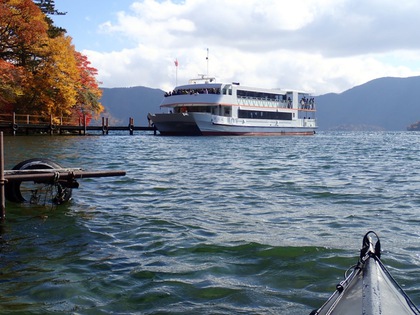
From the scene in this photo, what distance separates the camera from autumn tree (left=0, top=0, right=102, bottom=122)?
36.1 m

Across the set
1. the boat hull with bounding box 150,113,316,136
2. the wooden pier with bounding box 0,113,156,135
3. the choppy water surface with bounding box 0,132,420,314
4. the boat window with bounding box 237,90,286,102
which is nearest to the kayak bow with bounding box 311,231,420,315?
the choppy water surface with bounding box 0,132,420,314

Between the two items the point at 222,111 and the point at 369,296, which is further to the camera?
the point at 222,111

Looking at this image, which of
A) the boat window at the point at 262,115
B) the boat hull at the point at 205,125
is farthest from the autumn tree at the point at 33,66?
the boat window at the point at 262,115

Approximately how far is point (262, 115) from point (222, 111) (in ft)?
20.0

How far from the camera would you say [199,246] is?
22.9 feet

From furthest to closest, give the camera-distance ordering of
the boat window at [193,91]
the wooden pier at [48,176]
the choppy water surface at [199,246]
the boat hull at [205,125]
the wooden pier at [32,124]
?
the boat window at [193,91] < the boat hull at [205,125] < the wooden pier at [32,124] < the wooden pier at [48,176] < the choppy water surface at [199,246]

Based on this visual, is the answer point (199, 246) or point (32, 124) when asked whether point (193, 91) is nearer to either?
point (32, 124)

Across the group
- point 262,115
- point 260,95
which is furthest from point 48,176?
point 260,95

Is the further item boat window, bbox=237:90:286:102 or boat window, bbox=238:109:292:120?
boat window, bbox=237:90:286:102

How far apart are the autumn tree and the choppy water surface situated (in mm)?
27680

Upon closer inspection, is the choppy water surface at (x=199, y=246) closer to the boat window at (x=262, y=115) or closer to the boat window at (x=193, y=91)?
the boat window at (x=193, y=91)

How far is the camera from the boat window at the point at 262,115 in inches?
2048

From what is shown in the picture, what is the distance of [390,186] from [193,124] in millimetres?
34845

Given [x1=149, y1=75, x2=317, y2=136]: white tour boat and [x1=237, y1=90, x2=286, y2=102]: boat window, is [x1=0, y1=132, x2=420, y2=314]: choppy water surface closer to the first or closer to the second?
[x1=149, y1=75, x2=317, y2=136]: white tour boat
